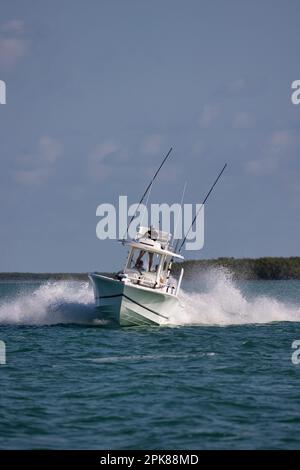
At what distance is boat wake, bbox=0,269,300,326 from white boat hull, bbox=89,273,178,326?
1.42 metres

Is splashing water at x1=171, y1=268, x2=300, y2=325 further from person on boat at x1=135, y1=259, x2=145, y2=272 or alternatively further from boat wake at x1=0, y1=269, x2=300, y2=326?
person on boat at x1=135, y1=259, x2=145, y2=272

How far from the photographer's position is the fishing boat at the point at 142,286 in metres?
35.1

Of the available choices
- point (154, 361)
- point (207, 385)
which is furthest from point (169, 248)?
point (207, 385)

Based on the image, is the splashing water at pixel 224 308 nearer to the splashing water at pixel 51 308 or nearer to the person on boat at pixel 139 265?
the person on boat at pixel 139 265

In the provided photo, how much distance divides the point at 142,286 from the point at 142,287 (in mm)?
407

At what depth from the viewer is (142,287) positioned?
35.0 meters

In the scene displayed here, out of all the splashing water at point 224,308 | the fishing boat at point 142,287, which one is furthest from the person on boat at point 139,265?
the splashing water at point 224,308

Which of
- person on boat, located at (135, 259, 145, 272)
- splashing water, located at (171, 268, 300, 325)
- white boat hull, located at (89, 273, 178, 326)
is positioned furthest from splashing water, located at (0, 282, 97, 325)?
splashing water, located at (171, 268, 300, 325)

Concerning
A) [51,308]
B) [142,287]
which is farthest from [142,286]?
[51,308]

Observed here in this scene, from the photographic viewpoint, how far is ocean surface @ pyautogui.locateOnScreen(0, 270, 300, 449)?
1792cm

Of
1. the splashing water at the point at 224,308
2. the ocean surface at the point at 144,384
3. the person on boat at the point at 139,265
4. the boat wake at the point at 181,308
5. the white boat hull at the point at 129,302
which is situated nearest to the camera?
the ocean surface at the point at 144,384

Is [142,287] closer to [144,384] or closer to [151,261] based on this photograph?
[151,261]
